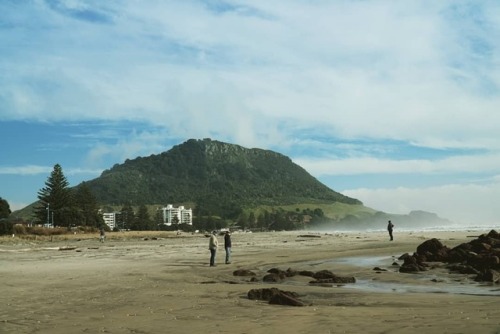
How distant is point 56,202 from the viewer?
137 m

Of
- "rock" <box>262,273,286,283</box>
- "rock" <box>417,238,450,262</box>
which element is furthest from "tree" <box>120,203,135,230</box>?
"rock" <box>262,273,286,283</box>

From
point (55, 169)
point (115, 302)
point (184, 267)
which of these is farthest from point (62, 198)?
point (115, 302)

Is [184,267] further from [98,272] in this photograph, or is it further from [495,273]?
[495,273]

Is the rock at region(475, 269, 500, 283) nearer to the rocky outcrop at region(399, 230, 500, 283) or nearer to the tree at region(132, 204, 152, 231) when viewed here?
the rocky outcrop at region(399, 230, 500, 283)

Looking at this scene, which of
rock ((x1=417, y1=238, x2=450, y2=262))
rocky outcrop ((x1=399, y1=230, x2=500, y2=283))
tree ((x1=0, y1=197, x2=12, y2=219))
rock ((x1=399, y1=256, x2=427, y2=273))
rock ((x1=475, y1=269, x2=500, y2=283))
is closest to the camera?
rock ((x1=475, y1=269, x2=500, y2=283))

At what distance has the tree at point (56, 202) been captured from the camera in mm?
135000

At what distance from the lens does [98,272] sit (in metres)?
25.9

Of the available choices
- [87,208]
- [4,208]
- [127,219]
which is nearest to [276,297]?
[4,208]

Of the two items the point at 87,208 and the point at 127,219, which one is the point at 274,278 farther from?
the point at 127,219

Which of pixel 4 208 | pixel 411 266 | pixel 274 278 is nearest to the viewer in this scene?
pixel 274 278

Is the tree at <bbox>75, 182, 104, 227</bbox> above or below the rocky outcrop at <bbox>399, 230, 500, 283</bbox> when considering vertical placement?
above

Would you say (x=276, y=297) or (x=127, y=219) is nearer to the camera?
(x=276, y=297)

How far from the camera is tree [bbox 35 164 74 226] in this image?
443 ft

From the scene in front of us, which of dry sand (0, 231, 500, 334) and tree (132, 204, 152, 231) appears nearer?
dry sand (0, 231, 500, 334)
